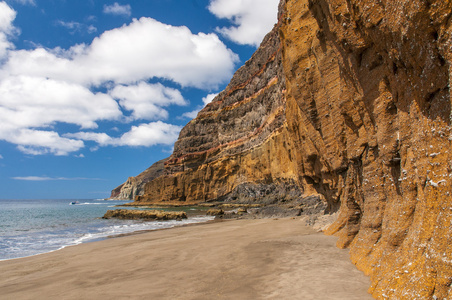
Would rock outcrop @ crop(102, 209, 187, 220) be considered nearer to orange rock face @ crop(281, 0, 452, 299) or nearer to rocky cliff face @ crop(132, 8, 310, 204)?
rocky cliff face @ crop(132, 8, 310, 204)

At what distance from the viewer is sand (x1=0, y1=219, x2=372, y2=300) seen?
17.0 ft

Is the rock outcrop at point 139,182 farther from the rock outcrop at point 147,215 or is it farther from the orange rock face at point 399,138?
the orange rock face at point 399,138

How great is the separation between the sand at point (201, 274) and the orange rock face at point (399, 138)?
0.84 metres

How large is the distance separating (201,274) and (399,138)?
5.29 meters

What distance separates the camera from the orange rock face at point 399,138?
3090 millimetres

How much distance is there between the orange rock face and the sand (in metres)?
0.84

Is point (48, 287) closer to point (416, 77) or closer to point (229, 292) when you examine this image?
point (229, 292)

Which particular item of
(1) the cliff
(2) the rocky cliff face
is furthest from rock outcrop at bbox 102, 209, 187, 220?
(1) the cliff

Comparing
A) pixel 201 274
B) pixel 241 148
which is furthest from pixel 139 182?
pixel 201 274

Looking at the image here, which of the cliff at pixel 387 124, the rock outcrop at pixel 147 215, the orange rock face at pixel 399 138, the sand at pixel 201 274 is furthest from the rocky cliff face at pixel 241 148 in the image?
the orange rock face at pixel 399 138

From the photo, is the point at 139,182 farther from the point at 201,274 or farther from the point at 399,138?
the point at 399,138

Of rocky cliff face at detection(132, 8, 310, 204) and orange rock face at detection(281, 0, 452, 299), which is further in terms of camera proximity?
rocky cliff face at detection(132, 8, 310, 204)

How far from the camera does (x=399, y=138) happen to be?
Answer: 4.61m

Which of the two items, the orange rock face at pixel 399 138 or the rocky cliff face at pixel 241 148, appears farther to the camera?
the rocky cliff face at pixel 241 148
